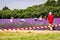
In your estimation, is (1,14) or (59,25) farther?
(1,14)

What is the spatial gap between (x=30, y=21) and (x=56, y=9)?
56.2 feet

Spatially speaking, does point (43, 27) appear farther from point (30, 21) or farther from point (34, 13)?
point (34, 13)

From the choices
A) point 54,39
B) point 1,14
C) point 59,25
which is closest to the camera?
point 54,39

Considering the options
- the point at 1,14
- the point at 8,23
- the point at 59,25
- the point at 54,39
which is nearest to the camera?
the point at 54,39

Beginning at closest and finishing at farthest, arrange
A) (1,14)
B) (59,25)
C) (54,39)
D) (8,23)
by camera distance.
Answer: (54,39) → (59,25) → (8,23) → (1,14)

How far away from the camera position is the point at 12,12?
147 ft

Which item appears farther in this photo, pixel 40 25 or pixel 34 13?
pixel 34 13

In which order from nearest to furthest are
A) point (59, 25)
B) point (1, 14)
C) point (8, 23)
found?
point (59, 25)
point (8, 23)
point (1, 14)

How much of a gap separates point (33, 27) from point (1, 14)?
1580 centimetres

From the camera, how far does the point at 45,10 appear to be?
43.8 meters

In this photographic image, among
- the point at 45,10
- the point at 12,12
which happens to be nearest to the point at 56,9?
the point at 45,10

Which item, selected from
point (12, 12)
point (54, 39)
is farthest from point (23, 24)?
point (12, 12)

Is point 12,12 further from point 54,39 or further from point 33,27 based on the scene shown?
point 54,39

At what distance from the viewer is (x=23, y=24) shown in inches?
1097
